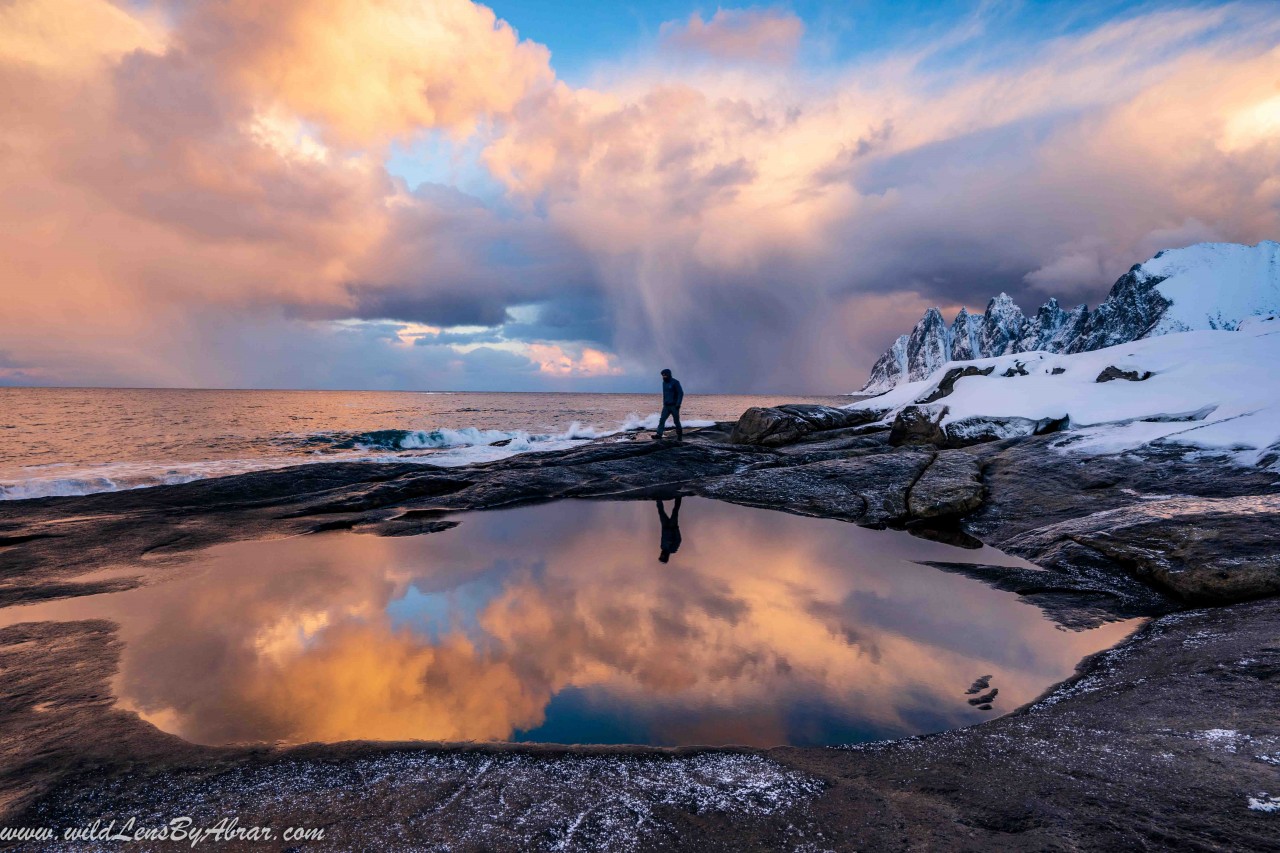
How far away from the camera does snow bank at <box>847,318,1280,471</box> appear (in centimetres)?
1042

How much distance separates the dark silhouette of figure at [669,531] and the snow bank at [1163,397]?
30.1 feet

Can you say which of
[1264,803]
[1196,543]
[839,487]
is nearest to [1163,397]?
[839,487]

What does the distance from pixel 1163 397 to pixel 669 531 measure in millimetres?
12989

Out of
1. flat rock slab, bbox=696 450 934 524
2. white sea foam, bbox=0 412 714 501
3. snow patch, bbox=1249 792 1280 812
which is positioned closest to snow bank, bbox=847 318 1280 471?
flat rock slab, bbox=696 450 934 524

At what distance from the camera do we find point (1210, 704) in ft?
13.5

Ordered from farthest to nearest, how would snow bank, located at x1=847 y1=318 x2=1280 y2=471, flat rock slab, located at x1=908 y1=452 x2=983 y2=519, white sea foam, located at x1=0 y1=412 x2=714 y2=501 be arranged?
1. white sea foam, located at x1=0 y1=412 x2=714 y2=501
2. flat rock slab, located at x1=908 y1=452 x2=983 y2=519
3. snow bank, located at x1=847 y1=318 x2=1280 y2=471

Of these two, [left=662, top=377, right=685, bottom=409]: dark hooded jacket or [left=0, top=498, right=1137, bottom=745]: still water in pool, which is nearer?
[left=0, top=498, right=1137, bottom=745]: still water in pool

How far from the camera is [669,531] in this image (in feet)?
34.8

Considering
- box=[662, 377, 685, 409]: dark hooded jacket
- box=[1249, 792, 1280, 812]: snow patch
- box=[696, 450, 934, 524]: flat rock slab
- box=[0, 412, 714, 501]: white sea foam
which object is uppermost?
box=[662, 377, 685, 409]: dark hooded jacket

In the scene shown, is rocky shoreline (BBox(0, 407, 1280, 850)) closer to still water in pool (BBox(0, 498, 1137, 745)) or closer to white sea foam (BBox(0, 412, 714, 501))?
still water in pool (BBox(0, 498, 1137, 745))

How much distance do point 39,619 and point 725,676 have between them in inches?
320

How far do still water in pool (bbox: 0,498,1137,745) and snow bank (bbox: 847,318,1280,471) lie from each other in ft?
18.5

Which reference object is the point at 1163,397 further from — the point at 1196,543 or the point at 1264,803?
the point at 1264,803

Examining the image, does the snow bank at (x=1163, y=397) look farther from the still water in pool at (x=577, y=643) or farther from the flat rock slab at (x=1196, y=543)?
the still water in pool at (x=577, y=643)
